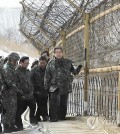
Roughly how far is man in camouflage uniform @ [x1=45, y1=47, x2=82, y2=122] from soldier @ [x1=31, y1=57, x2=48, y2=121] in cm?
55

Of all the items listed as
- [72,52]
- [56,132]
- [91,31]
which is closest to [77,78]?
[72,52]

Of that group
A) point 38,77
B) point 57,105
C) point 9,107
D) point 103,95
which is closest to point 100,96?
point 103,95

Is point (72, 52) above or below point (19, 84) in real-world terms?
above

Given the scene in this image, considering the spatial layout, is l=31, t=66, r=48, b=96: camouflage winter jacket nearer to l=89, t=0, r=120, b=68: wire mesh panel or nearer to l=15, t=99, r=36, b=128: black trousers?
l=15, t=99, r=36, b=128: black trousers

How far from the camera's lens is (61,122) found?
807 centimetres

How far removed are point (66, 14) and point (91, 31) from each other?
2.73 metres

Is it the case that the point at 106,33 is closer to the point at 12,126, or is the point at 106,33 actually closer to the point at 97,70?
the point at 97,70

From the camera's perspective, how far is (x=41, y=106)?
904 centimetres

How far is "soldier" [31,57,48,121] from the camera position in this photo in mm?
8766

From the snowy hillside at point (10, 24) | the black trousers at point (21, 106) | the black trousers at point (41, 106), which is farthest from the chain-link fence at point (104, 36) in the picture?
the snowy hillside at point (10, 24)

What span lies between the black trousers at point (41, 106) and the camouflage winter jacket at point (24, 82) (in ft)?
2.74

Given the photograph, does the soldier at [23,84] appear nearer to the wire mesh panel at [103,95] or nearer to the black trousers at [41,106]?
the black trousers at [41,106]

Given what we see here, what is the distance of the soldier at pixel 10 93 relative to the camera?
762 centimetres

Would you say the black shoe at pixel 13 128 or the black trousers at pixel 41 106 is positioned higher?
the black trousers at pixel 41 106
